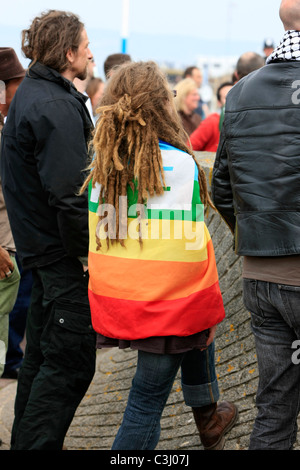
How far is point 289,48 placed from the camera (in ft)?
9.26

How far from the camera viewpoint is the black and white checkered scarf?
2.81 meters

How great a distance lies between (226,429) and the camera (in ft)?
12.5

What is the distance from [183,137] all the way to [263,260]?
71 centimetres

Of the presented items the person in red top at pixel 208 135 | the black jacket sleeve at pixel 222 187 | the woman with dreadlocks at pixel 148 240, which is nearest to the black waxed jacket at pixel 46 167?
the woman with dreadlocks at pixel 148 240

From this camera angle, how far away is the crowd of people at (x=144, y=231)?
286 centimetres

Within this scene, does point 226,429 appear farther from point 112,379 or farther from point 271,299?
point 112,379

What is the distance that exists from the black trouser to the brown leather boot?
0.63m

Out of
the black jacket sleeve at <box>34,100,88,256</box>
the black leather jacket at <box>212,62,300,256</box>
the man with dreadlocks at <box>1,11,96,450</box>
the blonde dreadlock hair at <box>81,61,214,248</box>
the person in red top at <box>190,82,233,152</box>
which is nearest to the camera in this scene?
the black leather jacket at <box>212,62,300,256</box>

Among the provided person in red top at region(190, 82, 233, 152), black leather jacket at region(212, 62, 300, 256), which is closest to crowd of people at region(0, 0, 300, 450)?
black leather jacket at region(212, 62, 300, 256)

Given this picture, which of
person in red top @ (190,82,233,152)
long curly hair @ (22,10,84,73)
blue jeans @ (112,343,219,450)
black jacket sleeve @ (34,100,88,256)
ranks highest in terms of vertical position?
long curly hair @ (22,10,84,73)

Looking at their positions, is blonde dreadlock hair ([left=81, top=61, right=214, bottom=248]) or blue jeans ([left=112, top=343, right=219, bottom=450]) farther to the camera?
blue jeans ([left=112, top=343, right=219, bottom=450])

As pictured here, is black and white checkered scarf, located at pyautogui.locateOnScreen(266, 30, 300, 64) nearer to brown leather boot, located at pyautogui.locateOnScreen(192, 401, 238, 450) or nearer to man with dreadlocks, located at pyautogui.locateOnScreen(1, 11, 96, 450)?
man with dreadlocks, located at pyautogui.locateOnScreen(1, 11, 96, 450)

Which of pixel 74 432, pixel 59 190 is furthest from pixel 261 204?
pixel 74 432

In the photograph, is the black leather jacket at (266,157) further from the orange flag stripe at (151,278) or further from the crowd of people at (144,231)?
the orange flag stripe at (151,278)
